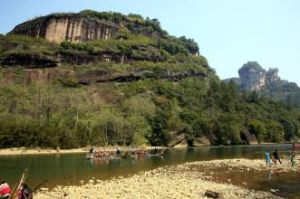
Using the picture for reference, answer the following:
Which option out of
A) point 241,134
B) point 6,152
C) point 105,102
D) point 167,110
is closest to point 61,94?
point 105,102

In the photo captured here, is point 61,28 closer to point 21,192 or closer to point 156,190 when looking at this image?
point 156,190

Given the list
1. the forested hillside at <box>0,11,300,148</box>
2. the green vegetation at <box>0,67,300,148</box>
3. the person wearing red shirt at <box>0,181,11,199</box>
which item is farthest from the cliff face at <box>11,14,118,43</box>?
the person wearing red shirt at <box>0,181,11,199</box>

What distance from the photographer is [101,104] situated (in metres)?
151

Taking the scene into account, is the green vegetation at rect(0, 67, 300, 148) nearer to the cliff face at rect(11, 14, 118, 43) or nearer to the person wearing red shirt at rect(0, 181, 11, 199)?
the cliff face at rect(11, 14, 118, 43)

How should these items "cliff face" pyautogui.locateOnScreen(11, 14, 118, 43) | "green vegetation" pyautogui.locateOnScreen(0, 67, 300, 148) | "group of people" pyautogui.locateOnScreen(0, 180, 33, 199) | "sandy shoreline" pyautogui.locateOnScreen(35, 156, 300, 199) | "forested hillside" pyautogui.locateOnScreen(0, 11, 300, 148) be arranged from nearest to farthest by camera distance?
1. "group of people" pyautogui.locateOnScreen(0, 180, 33, 199)
2. "sandy shoreline" pyautogui.locateOnScreen(35, 156, 300, 199)
3. "green vegetation" pyautogui.locateOnScreen(0, 67, 300, 148)
4. "forested hillside" pyautogui.locateOnScreen(0, 11, 300, 148)
5. "cliff face" pyautogui.locateOnScreen(11, 14, 118, 43)

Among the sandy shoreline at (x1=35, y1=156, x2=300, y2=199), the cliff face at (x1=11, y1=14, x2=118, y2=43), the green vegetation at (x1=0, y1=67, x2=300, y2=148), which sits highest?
the cliff face at (x1=11, y1=14, x2=118, y2=43)

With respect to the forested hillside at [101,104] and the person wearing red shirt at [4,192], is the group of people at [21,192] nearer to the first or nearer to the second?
the person wearing red shirt at [4,192]

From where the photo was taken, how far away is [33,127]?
344ft

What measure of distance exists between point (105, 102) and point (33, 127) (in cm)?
5184

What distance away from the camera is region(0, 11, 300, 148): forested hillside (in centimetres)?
11806

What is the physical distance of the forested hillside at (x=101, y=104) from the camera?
118062 millimetres

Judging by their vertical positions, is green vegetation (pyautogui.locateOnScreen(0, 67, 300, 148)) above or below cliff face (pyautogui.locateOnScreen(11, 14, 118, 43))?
below

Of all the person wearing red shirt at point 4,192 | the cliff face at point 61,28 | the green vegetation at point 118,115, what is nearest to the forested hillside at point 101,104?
the green vegetation at point 118,115

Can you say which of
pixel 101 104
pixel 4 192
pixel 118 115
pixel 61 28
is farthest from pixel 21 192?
pixel 61 28
